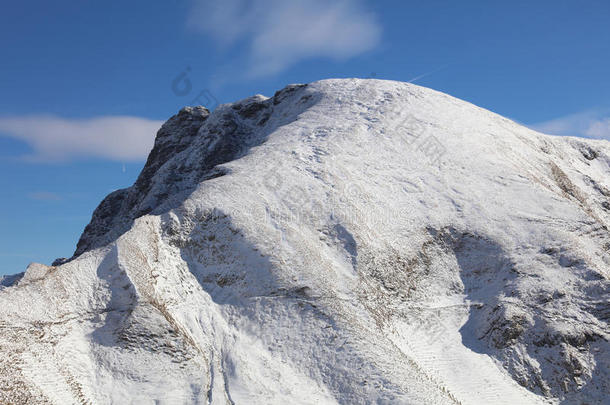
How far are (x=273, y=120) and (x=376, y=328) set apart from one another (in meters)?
37.3

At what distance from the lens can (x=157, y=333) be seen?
79.8 feet

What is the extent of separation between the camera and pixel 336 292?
28.4m

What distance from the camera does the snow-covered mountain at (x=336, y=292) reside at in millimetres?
23297

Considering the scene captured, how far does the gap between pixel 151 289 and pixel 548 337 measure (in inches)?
839

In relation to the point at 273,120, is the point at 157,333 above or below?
below

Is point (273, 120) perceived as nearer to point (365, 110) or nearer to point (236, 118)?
point (236, 118)

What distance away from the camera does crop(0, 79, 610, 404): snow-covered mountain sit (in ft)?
76.4

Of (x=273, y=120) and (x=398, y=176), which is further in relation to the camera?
(x=273, y=120)

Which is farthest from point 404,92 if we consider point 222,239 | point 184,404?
point 184,404

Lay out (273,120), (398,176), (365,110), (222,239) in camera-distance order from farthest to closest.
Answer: (273,120), (365,110), (398,176), (222,239)

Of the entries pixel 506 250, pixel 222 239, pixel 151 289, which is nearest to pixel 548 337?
pixel 506 250

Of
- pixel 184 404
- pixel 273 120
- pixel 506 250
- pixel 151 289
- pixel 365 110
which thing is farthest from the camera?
pixel 273 120

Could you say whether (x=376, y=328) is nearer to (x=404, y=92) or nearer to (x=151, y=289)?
(x=151, y=289)

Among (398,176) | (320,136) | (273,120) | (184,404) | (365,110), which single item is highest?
(273,120)
